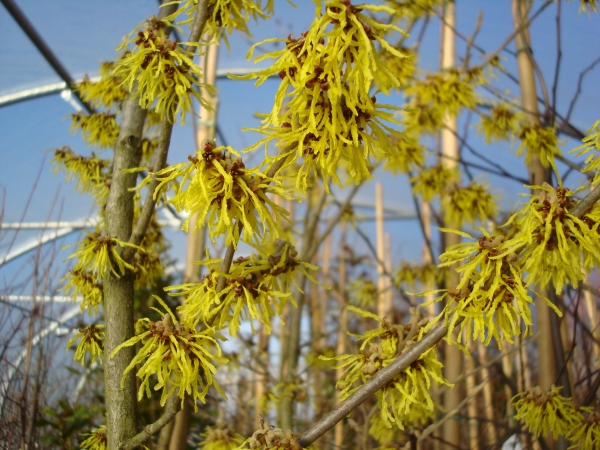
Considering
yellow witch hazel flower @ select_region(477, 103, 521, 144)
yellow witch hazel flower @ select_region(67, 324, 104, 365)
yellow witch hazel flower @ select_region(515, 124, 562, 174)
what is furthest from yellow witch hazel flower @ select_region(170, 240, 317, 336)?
yellow witch hazel flower @ select_region(477, 103, 521, 144)

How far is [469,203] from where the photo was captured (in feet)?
4.58

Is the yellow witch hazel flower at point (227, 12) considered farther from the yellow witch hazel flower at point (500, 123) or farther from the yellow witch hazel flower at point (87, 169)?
the yellow witch hazel flower at point (500, 123)

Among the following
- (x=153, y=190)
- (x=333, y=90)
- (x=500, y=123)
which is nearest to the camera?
(x=333, y=90)

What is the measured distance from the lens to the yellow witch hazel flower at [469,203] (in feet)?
4.62

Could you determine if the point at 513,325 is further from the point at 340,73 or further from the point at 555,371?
the point at 555,371

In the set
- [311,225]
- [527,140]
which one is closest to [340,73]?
[527,140]

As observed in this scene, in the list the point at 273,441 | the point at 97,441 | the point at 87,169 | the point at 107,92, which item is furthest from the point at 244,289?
the point at 107,92

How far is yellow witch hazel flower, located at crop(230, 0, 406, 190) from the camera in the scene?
500 mm

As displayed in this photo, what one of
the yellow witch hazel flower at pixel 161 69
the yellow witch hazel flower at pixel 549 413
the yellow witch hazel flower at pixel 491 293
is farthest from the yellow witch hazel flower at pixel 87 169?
the yellow witch hazel flower at pixel 549 413

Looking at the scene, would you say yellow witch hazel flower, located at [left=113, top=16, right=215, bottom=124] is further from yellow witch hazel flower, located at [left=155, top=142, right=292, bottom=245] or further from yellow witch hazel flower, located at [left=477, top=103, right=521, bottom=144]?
yellow witch hazel flower, located at [left=477, top=103, right=521, bottom=144]

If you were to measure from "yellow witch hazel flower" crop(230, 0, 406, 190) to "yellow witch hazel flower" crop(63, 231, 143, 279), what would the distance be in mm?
334

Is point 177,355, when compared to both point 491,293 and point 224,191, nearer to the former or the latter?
point 224,191

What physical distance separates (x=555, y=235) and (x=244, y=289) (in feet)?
1.14

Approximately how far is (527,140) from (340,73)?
3.19ft
